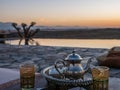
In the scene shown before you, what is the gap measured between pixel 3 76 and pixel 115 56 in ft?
6.47

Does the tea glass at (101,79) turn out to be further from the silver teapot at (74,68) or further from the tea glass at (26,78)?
the tea glass at (26,78)

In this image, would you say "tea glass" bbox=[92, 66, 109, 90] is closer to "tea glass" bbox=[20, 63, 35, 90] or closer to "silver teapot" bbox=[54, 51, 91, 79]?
"silver teapot" bbox=[54, 51, 91, 79]

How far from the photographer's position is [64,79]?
160 cm

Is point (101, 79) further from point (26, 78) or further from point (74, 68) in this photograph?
point (26, 78)

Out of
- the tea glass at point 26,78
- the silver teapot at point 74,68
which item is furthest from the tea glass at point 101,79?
the tea glass at point 26,78

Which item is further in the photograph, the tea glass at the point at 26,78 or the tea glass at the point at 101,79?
the tea glass at the point at 26,78

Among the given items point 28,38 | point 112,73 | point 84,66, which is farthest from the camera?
point 28,38

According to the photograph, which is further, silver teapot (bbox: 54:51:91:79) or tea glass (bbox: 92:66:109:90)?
silver teapot (bbox: 54:51:91:79)

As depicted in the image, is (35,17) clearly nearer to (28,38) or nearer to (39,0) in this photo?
(39,0)

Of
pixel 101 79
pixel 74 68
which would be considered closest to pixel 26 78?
pixel 74 68

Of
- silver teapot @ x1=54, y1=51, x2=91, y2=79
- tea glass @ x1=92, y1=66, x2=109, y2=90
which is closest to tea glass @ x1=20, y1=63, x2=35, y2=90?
silver teapot @ x1=54, y1=51, x2=91, y2=79

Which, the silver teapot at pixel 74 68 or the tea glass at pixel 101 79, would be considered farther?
the silver teapot at pixel 74 68

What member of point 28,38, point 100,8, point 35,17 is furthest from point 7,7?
point 28,38

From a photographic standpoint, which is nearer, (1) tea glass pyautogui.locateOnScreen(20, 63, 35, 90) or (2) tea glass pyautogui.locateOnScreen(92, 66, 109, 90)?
(2) tea glass pyautogui.locateOnScreen(92, 66, 109, 90)
